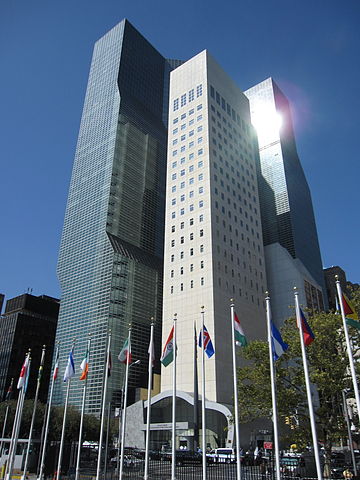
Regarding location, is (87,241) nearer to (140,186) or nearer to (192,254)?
(140,186)

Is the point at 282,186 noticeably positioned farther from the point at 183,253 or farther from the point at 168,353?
the point at 168,353

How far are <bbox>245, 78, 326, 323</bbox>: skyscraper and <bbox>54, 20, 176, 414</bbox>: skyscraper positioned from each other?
42.4 metres

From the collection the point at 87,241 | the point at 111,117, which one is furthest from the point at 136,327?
the point at 111,117

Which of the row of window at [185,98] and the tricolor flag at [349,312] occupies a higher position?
the row of window at [185,98]

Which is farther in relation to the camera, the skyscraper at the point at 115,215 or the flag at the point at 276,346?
the skyscraper at the point at 115,215

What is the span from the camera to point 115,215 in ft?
463

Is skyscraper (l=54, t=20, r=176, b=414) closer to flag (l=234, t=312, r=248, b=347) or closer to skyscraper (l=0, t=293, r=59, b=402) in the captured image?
skyscraper (l=0, t=293, r=59, b=402)

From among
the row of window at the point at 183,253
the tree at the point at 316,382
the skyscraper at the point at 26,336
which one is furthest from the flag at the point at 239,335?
the skyscraper at the point at 26,336

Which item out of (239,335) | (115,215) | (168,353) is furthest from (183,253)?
(239,335)

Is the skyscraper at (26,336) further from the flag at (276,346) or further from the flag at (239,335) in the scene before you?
the flag at (276,346)

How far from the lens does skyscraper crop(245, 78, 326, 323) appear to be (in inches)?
6393

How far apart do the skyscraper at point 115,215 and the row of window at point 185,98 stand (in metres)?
39.3

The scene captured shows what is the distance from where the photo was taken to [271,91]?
609 ft

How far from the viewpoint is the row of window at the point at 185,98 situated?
112000mm
